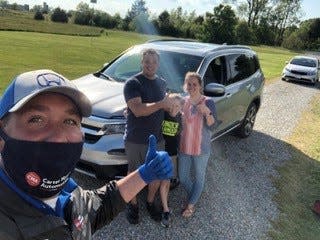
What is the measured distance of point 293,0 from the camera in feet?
275

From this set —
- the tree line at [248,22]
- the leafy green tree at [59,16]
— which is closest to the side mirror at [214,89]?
the tree line at [248,22]

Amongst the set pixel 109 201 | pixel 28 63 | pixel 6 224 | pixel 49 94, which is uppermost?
pixel 49 94

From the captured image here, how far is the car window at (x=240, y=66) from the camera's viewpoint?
7525 mm

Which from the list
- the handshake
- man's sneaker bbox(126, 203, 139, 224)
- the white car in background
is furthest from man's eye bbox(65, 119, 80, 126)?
the white car in background

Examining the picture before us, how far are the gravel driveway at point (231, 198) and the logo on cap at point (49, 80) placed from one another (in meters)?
3.34

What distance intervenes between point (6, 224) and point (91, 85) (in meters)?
4.78

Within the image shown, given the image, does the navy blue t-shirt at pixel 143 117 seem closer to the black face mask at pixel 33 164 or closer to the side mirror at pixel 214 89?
the side mirror at pixel 214 89

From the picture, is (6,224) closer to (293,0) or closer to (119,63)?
(119,63)

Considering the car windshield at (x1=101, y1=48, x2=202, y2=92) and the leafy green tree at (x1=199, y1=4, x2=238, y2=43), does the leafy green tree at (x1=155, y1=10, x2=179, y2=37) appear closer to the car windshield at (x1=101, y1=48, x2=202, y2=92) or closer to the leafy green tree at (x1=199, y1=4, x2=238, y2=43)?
the leafy green tree at (x1=199, y1=4, x2=238, y2=43)

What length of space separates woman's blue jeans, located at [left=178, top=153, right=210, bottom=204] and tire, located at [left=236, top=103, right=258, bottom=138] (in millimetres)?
3402

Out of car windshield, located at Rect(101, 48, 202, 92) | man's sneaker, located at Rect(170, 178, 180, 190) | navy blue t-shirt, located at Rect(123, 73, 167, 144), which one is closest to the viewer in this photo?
navy blue t-shirt, located at Rect(123, 73, 167, 144)

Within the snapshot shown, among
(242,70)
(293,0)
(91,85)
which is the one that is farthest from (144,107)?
(293,0)

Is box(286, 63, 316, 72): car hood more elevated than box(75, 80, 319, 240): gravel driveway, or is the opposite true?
box(75, 80, 319, 240): gravel driveway

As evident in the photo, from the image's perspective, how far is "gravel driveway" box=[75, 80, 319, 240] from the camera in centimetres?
498
